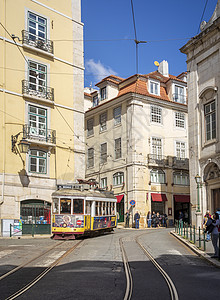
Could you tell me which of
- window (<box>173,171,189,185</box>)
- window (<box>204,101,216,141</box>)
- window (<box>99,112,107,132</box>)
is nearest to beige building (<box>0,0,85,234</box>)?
window (<box>204,101,216,141</box>)

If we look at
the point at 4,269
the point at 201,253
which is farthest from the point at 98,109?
the point at 4,269

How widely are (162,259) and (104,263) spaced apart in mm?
2065

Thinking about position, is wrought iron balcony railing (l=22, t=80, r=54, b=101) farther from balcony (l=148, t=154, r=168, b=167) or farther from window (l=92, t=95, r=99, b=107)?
window (l=92, t=95, r=99, b=107)

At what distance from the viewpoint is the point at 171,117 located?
39719mm

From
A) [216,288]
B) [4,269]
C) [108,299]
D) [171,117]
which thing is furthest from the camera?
[171,117]

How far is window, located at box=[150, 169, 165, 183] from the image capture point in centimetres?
3734

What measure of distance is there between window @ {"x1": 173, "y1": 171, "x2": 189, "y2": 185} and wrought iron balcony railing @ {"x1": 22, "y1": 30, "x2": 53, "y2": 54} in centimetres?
1720

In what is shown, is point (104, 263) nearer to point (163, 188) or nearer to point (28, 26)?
point (28, 26)

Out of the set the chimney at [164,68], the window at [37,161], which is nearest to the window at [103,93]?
the chimney at [164,68]

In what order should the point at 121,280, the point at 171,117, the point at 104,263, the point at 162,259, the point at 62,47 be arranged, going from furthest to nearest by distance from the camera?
1. the point at 171,117
2. the point at 62,47
3. the point at 162,259
4. the point at 104,263
5. the point at 121,280

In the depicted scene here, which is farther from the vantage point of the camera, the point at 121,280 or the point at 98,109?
the point at 98,109

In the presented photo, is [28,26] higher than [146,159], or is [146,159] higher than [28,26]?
[28,26]

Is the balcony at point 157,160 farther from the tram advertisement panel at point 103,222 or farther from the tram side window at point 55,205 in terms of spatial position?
the tram side window at point 55,205

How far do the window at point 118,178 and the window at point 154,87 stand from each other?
27.4 feet
